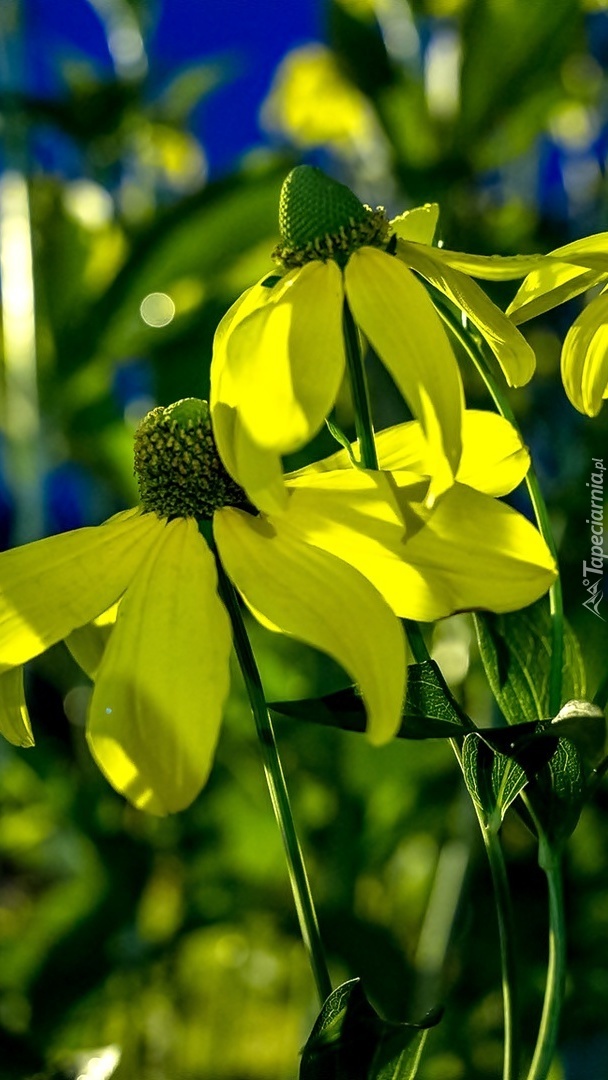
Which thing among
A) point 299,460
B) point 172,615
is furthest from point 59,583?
point 299,460

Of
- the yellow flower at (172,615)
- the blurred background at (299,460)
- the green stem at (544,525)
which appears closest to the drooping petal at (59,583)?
the yellow flower at (172,615)

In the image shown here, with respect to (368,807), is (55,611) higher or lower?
higher

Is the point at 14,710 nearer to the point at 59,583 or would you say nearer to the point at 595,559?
the point at 59,583

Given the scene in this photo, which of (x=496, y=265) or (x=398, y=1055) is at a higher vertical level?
(x=496, y=265)

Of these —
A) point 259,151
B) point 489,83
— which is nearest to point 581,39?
point 489,83

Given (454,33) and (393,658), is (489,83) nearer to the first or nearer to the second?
(454,33)

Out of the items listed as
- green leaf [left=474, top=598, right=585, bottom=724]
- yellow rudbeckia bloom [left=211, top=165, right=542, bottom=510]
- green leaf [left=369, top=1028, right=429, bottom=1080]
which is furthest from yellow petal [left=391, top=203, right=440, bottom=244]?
green leaf [left=369, top=1028, right=429, bottom=1080]
